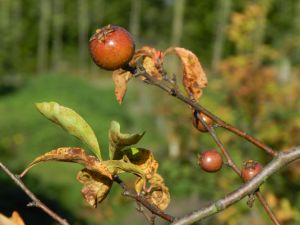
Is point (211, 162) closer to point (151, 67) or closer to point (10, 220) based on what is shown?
point (151, 67)

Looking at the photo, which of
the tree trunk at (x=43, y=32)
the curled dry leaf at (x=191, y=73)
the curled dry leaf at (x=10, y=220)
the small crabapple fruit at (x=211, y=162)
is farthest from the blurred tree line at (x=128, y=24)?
the curled dry leaf at (x=10, y=220)

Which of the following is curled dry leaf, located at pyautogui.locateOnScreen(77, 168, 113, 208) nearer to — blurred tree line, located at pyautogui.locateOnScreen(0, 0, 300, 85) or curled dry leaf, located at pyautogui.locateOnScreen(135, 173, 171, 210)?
curled dry leaf, located at pyautogui.locateOnScreen(135, 173, 171, 210)

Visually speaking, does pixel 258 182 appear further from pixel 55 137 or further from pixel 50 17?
pixel 50 17

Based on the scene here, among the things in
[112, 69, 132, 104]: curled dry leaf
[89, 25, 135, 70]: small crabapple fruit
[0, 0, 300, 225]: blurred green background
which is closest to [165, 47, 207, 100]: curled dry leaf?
[112, 69, 132, 104]: curled dry leaf

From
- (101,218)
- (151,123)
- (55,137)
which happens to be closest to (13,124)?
(55,137)

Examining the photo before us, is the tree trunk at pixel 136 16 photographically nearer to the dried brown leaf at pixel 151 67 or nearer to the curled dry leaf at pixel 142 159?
the dried brown leaf at pixel 151 67

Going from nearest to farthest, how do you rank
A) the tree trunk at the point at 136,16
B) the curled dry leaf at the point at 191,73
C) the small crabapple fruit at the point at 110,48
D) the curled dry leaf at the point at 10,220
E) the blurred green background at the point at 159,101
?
the curled dry leaf at the point at 10,220 → the small crabapple fruit at the point at 110,48 → the curled dry leaf at the point at 191,73 → the blurred green background at the point at 159,101 → the tree trunk at the point at 136,16
